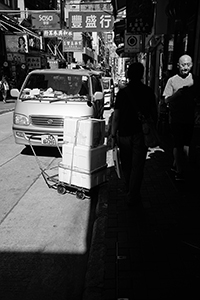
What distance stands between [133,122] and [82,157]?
103 centimetres

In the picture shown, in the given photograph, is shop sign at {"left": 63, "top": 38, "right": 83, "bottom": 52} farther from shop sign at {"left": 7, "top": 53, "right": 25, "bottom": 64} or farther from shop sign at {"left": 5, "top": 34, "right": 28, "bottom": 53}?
shop sign at {"left": 5, "top": 34, "right": 28, "bottom": 53}

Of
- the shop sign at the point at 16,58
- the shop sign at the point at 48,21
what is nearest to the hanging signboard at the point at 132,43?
the shop sign at the point at 48,21

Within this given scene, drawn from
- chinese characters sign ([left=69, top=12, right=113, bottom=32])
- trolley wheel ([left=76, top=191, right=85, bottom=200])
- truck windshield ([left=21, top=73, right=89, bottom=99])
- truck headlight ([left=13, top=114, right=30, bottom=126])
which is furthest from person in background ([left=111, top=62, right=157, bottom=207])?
chinese characters sign ([left=69, top=12, right=113, bottom=32])

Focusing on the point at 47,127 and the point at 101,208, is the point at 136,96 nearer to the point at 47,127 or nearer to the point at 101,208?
the point at 101,208

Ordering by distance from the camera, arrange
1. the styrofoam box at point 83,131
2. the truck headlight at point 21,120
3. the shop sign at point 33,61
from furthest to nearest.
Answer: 1. the shop sign at point 33,61
2. the truck headlight at point 21,120
3. the styrofoam box at point 83,131

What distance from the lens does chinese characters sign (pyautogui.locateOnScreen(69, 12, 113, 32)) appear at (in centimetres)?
1721

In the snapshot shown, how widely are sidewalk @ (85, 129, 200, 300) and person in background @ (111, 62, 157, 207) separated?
427 millimetres

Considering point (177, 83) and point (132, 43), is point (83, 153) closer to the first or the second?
point (177, 83)

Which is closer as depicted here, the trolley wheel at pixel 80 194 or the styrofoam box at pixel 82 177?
the styrofoam box at pixel 82 177

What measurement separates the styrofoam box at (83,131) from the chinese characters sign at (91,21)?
48.0 feet

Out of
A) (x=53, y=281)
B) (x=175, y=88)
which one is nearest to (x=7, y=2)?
(x=175, y=88)

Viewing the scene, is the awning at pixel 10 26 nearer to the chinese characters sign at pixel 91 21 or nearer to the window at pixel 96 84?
the chinese characters sign at pixel 91 21

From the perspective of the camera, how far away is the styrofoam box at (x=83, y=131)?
4.21 meters

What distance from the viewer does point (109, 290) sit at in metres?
2.38
